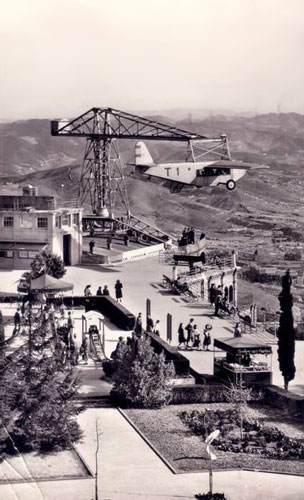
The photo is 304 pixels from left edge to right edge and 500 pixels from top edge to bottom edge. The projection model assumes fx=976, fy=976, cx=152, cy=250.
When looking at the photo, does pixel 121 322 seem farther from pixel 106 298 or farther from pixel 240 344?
pixel 240 344

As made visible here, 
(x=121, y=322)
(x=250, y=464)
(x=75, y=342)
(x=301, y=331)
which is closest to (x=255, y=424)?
(x=250, y=464)

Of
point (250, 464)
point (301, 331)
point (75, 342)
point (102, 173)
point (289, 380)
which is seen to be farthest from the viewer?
point (102, 173)

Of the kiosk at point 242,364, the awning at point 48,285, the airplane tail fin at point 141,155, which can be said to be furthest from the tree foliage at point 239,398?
the airplane tail fin at point 141,155

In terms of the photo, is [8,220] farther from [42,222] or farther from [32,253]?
[32,253]

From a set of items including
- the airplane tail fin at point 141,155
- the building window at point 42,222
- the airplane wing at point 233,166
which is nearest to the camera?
the building window at point 42,222

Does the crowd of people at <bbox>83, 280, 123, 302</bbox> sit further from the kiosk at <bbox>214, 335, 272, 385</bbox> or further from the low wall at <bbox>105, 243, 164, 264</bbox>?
the kiosk at <bbox>214, 335, 272, 385</bbox>

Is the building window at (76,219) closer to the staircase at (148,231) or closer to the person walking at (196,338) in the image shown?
the staircase at (148,231)

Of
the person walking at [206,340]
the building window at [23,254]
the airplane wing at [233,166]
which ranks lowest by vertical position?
the person walking at [206,340]
